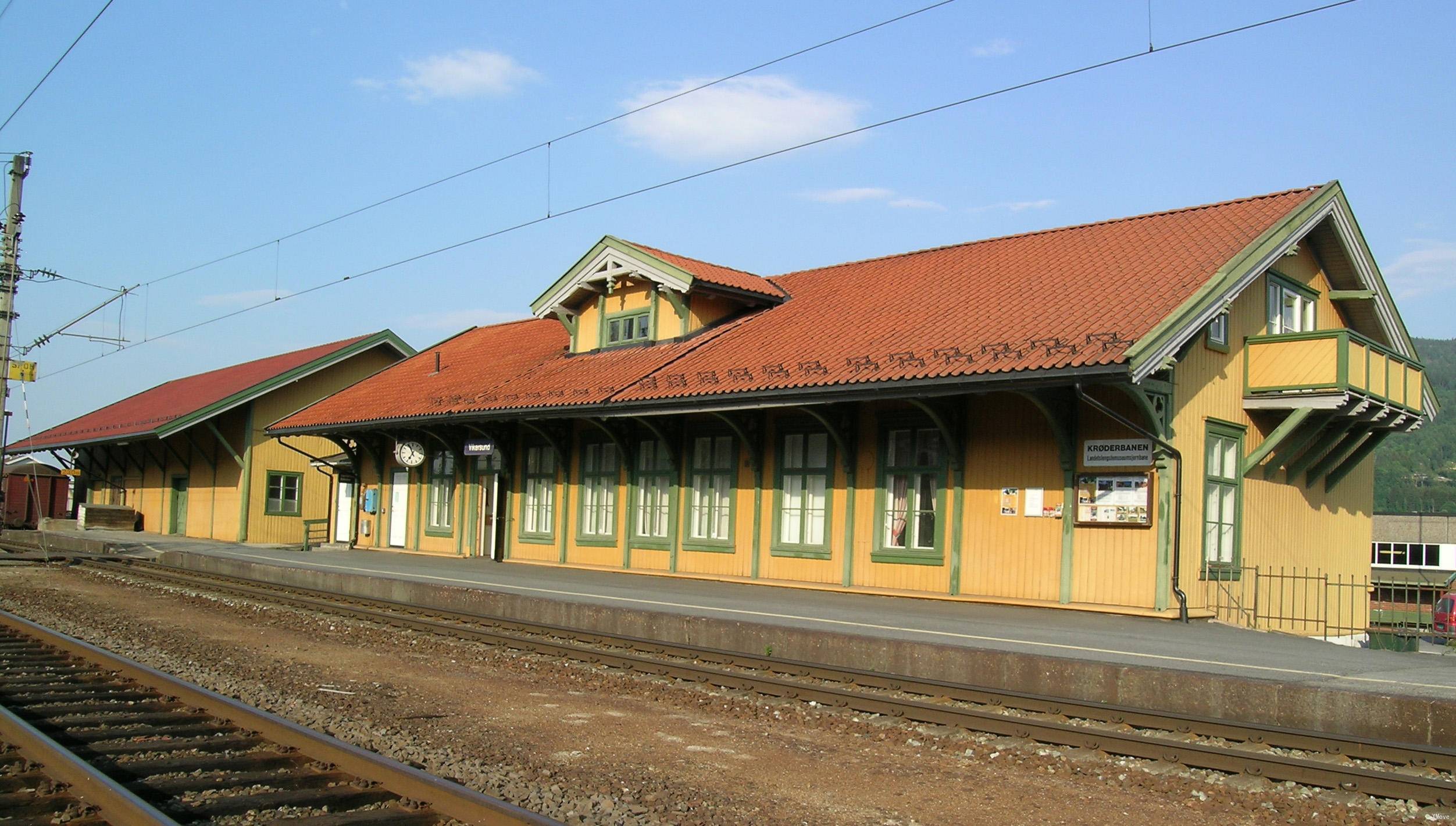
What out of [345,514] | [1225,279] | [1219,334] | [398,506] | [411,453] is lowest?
[345,514]

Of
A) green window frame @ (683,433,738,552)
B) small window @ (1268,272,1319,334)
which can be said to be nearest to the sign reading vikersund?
small window @ (1268,272,1319,334)

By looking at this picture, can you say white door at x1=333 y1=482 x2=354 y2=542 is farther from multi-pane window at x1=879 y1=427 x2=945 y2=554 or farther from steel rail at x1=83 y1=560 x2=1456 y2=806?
multi-pane window at x1=879 y1=427 x2=945 y2=554

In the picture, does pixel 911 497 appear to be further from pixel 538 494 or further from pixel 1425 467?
pixel 1425 467

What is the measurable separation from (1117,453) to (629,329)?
446 inches

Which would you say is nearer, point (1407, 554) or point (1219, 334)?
point (1219, 334)

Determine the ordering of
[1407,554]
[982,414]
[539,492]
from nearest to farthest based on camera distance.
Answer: [982,414], [539,492], [1407,554]

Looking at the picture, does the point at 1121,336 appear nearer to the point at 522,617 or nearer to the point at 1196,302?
the point at 1196,302

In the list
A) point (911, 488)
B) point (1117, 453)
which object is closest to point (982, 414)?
point (911, 488)

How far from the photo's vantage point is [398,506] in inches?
1102

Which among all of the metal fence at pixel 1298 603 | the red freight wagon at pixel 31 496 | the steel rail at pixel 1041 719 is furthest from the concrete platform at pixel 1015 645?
the red freight wagon at pixel 31 496

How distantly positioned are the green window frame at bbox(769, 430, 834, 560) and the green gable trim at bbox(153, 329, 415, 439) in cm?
2009

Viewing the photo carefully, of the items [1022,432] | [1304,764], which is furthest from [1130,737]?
[1022,432]

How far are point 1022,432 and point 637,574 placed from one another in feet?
25.9

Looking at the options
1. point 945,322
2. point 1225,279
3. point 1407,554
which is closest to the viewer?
point 1225,279
